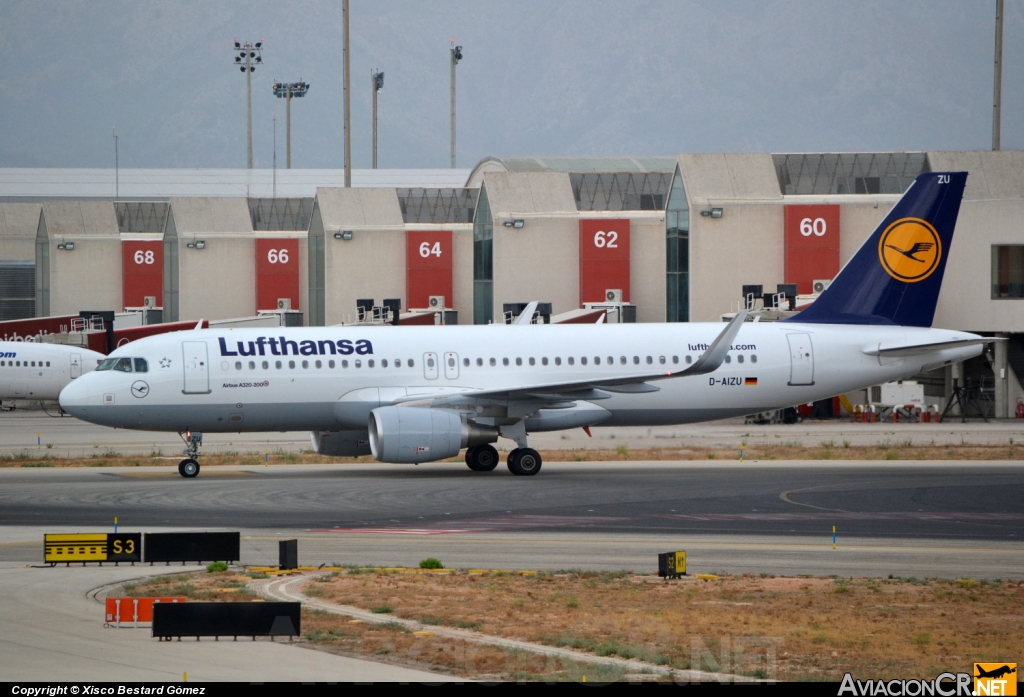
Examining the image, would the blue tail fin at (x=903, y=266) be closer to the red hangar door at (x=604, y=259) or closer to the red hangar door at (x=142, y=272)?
the red hangar door at (x=604, y=259)

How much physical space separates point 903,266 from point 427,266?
40.7 meters

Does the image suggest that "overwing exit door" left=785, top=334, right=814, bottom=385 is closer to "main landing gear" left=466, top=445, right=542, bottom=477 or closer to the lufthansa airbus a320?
the lufthansa airbus a320

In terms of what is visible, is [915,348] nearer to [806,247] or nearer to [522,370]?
[522,370]

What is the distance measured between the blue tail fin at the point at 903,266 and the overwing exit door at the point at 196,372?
58.4 ft

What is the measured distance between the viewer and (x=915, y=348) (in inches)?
1432

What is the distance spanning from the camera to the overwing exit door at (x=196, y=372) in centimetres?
3409

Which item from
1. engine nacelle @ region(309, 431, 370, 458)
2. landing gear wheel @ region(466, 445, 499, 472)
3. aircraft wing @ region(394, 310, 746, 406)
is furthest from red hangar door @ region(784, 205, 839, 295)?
engine nacelle @ region(309, 431, 370, 458)

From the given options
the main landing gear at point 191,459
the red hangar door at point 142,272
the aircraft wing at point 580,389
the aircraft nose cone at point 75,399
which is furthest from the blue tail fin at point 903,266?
the red hangar door at point 142,272

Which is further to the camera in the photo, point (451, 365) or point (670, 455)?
point (670, 455)

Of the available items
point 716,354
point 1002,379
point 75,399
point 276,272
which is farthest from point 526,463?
point 276,272

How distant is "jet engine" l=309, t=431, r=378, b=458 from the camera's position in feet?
117

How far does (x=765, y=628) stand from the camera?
51.6 feet

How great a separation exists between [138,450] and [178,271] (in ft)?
137

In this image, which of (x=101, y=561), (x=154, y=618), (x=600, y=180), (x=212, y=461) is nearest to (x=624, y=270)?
(x=600, y=180)
